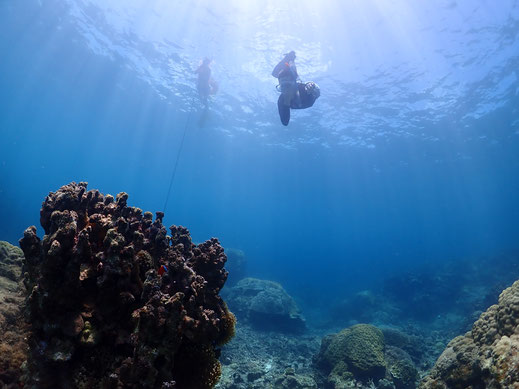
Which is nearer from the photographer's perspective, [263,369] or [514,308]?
[514,308]

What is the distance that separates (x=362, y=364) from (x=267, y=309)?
8342mm

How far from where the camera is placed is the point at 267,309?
1714 centimetres

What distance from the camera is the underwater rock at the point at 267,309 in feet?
56.4

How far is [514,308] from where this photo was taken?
4938 mm

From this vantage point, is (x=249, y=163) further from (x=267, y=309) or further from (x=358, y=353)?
(x=358, y=353)

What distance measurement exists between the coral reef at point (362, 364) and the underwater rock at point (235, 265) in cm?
1621

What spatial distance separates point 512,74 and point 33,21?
3933cm

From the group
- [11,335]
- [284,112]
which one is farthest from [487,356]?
[284,112]

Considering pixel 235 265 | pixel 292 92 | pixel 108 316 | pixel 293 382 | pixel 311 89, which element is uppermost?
pixel 235 265

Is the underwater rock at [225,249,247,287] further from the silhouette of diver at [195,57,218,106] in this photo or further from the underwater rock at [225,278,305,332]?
the silhouette of diver at [195,57,218,106]

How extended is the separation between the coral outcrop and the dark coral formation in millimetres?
3973

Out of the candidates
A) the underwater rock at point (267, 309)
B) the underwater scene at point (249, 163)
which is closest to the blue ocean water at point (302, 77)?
the underwater scene at point (249, 163)

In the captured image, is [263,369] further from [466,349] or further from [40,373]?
[40,373]

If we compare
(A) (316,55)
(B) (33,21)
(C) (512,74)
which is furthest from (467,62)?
(B) (33,21)
